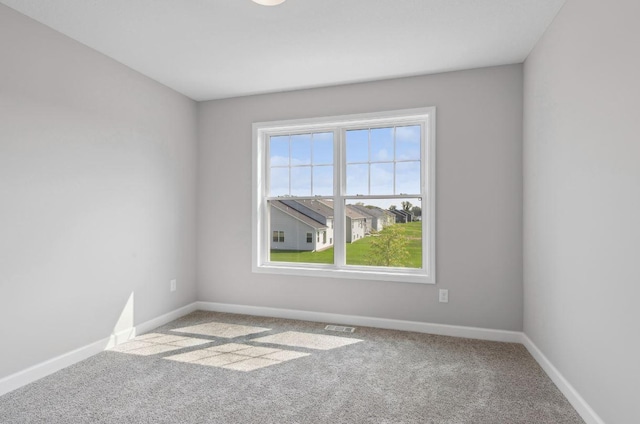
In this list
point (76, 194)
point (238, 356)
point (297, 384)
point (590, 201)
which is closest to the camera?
point (590, 201)

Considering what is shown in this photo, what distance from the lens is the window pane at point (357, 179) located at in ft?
12.5

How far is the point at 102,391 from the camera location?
2.35m

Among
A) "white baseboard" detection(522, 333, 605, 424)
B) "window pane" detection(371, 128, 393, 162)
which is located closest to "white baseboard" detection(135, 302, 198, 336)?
"window pane" detection(371, 128, 393, 162)

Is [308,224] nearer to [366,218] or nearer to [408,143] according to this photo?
[366,218]

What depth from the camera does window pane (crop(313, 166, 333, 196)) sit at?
397 cm

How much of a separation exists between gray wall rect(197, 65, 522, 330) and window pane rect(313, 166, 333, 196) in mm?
635

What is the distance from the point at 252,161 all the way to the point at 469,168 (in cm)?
241

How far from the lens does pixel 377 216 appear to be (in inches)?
150

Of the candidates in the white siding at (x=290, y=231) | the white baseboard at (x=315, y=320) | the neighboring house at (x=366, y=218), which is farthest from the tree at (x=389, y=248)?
the white siding at (x=290, y=231)

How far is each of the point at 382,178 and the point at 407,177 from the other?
0.27m

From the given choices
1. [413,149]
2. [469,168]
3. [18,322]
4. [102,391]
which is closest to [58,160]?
[18,322]

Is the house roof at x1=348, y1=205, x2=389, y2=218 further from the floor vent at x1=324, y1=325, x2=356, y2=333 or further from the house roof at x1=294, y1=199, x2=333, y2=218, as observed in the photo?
the floor vent at x1=324, y1=325, x2=356, y2=333

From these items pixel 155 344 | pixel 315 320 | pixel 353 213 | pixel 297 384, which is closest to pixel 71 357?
pixel 155 344

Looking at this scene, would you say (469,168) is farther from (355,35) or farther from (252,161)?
(252,161)
